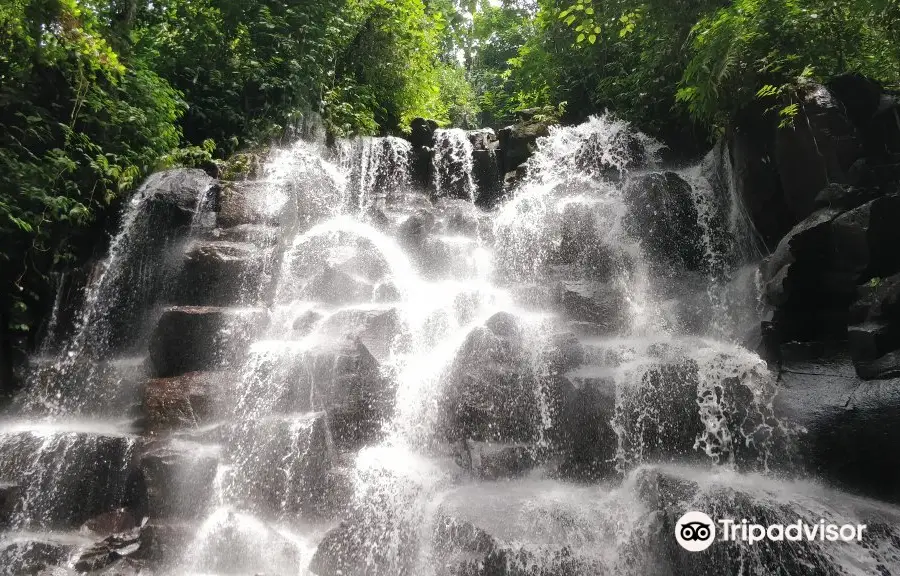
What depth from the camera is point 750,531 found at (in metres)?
4.77

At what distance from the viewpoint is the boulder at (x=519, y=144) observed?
12305 mm

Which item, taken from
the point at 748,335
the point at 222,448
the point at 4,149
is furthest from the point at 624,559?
the point at 4,149

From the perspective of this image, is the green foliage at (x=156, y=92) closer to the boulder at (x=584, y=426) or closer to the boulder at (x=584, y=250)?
the boulder at (x=584, y=250)

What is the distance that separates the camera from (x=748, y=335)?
24.8 ft

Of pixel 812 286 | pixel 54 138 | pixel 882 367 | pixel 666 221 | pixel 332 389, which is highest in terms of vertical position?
pixel 54 138

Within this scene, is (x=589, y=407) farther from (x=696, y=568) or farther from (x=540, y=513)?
(x=696, y=568)

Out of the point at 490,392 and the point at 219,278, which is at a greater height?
the point at 219,278

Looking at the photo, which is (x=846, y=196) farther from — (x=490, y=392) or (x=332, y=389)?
(x=332, y=389)

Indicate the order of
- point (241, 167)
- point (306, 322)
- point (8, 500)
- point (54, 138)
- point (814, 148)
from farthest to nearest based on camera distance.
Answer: point (241, 167)
point (54, 138)
point (306, 322)
point (814, 148)
point (8, 500)

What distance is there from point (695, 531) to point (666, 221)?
20.0 ft

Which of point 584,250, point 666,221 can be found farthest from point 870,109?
point 584,250

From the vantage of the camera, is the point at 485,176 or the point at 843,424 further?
the point at 485,176

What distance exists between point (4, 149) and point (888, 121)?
13004 millimetres

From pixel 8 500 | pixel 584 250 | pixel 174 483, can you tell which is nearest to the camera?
pixel 174 483
